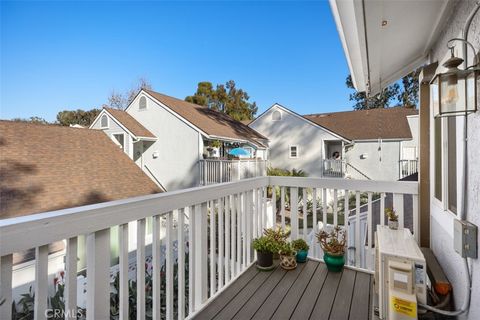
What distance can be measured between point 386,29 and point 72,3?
6.23 meters

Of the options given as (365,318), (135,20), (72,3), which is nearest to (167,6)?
(135,20)

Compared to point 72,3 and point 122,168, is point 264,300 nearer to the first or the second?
point 72,3

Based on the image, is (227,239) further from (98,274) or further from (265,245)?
(98,274)

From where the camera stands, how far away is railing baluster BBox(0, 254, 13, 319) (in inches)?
33.8

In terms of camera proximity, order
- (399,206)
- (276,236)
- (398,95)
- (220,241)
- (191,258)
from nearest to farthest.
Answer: (191,258)
(220,241)
(399,206)
(276,236)
(398,95)

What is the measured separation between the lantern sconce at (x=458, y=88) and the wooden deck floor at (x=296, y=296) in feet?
5.25

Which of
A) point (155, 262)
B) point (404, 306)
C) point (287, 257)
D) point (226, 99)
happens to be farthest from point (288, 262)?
point (226, 99)

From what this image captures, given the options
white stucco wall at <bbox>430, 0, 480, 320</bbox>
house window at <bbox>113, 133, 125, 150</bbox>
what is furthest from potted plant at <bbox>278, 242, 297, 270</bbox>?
house window at <bbox>113, 133, 125, 150</bbox>

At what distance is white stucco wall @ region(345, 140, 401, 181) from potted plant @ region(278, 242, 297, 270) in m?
13.4

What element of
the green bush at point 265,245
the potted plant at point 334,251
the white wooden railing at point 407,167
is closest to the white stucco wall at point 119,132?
the green bush at point 265,245

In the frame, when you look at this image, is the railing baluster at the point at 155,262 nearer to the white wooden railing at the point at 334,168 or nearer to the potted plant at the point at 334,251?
the potted plant at the point at 334,251

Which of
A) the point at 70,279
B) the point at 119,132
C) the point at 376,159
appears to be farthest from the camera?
the point at 376,159

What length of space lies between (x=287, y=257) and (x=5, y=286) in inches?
93.9

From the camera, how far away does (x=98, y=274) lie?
122 cm
